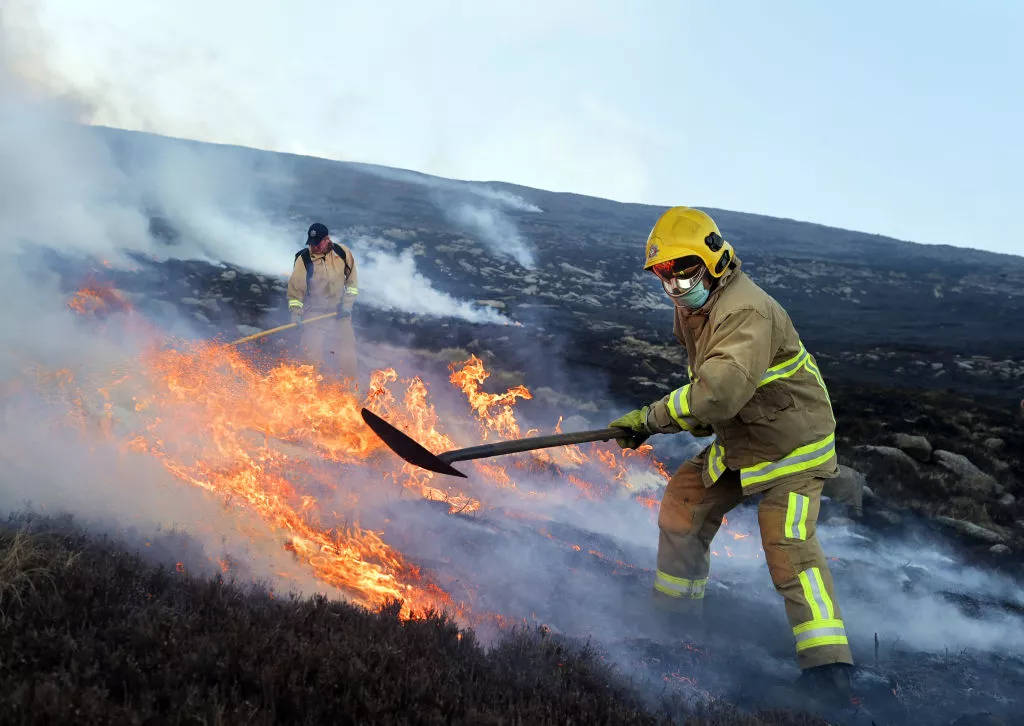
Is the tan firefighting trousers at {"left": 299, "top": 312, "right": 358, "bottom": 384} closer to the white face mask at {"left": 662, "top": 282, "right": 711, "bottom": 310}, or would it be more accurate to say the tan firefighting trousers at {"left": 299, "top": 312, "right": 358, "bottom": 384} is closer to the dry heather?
the dry heather

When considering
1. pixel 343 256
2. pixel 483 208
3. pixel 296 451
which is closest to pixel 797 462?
pixel 296 451

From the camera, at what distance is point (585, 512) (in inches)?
283

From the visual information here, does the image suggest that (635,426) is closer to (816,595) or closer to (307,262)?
(816,595)

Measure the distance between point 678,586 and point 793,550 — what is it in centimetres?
97

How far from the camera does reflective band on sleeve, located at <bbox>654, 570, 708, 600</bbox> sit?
4.54 metres

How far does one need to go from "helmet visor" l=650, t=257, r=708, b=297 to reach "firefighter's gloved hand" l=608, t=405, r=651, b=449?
0.71m

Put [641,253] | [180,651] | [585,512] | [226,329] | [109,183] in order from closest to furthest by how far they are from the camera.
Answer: [180,651] → [585,512] → [226,329] → [109,183] → [641,253]

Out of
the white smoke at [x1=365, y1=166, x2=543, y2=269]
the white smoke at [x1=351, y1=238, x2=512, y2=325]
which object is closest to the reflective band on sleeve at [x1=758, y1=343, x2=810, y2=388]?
the white smoke at [x1=351, y1=238, x2=512, y2=325]

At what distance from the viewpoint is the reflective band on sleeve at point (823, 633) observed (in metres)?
3.66

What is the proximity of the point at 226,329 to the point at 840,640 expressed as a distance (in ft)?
38.8

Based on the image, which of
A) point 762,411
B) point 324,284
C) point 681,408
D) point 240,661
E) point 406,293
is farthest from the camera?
point 406,293

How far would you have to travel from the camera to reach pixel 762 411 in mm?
3881

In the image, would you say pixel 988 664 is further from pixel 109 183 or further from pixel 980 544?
pixel 109 183

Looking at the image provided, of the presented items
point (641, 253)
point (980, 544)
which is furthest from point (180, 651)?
point (641, 253)
